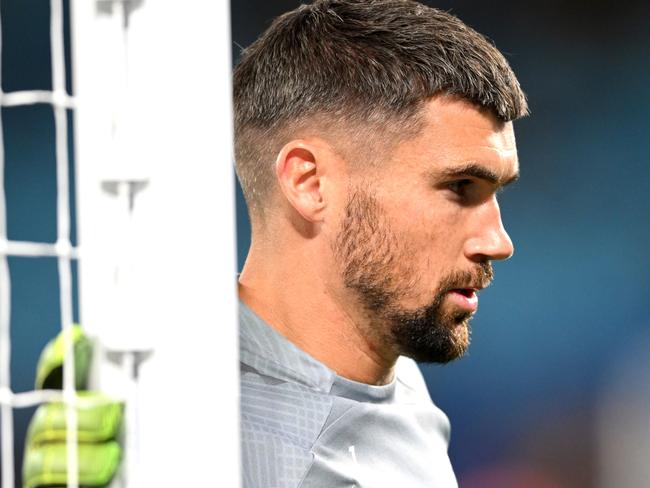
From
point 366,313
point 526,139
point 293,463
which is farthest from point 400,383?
point 526,139

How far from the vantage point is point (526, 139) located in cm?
312

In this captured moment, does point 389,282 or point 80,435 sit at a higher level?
point 389,282

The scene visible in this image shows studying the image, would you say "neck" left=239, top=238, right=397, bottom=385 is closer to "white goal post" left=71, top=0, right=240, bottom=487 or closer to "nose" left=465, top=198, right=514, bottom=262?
"nose" left=465, top=198, right=514, bottom=262

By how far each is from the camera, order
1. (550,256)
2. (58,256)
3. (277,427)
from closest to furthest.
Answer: (58,256)
(277,427)
(550,256)

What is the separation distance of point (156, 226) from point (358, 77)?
0.55 meters

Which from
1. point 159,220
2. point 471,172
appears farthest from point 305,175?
point 159,220

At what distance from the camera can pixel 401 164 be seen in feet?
3.45

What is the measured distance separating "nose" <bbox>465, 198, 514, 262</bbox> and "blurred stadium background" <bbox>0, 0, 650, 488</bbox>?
1833 millimetres

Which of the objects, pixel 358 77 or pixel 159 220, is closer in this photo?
pixel 159 220

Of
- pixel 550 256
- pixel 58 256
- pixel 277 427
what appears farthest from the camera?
pixel 550 256

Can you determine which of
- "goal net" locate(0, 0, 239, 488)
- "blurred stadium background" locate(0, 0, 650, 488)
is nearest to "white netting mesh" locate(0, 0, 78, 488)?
"goal net" locate(0, 0, 239, 488)

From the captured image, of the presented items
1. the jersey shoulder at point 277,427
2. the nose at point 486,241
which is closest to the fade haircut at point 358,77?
the nose at point 486,241

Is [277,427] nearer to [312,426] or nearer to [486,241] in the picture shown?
[312,426]

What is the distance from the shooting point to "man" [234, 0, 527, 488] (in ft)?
3.42
